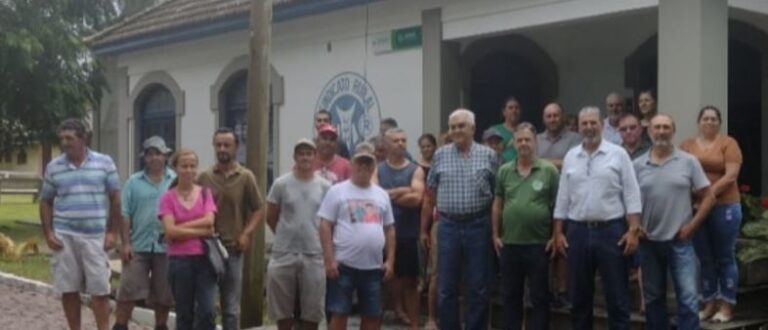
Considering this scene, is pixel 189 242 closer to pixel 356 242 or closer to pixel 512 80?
pixel 356 242

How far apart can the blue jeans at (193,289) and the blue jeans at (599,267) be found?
→ 2701mm

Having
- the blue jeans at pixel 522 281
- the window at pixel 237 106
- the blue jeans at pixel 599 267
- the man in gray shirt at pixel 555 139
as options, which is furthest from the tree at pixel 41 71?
the blue jeans at pixel 599 267

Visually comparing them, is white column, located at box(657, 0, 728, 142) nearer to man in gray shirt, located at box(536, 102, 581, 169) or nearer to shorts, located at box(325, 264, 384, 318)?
man in gray shirt, located at box(536, 102, 581, 169)

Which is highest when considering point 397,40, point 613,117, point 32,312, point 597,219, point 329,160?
point 397,40

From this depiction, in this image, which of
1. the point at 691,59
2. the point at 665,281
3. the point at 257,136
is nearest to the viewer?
the point at 665,281

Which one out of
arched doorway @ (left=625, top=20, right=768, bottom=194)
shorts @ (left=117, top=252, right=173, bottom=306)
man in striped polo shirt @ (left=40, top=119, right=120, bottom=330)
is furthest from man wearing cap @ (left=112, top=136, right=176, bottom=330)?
arched doorway @ (left=625, top=20, right=768, bottom=194)

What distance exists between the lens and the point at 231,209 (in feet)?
26.9

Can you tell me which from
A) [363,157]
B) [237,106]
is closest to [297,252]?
[363,157]

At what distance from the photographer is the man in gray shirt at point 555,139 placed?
926 centimetres

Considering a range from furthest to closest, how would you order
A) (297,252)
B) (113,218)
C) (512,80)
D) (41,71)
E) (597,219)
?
(41,71)
(512,80)
(113,218)
(297,252)
(597,219)

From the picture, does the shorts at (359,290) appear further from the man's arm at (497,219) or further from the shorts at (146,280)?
the shorts at (146,280)

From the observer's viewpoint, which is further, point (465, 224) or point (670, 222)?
point (465, 224)

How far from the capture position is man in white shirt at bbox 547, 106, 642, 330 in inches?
302

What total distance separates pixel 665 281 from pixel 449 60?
5.15m
